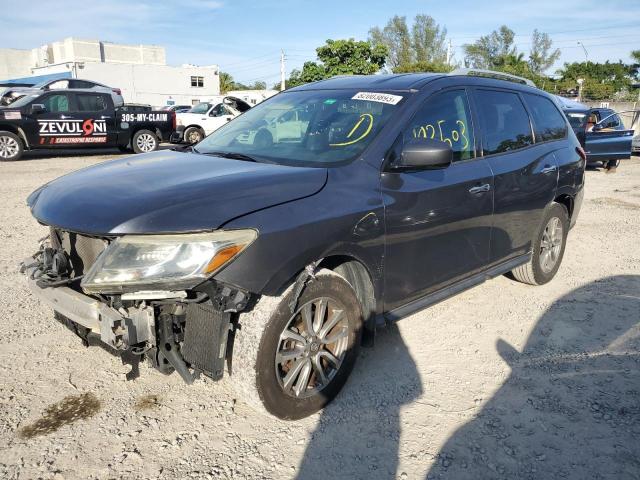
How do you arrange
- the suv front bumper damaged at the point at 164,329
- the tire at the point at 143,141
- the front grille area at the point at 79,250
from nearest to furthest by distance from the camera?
the suv front bumper damaged at the point at 164,329
the front grille area at the point at 79,250
the tire at the point at 143,141

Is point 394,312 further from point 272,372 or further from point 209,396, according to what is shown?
point 209,396

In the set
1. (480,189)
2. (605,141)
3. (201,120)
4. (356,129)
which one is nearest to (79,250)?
(356,129)

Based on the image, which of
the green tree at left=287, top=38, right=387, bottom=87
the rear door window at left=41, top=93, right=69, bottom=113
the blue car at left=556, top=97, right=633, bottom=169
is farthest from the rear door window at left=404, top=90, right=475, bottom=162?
the green tree at left=287, top=38, right=387, bottom=87

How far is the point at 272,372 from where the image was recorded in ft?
8.64

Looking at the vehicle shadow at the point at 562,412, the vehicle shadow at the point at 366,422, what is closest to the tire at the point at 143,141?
the vehicle shadow at the point at 366,422

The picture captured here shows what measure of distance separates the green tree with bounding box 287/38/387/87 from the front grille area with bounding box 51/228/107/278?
41.5m

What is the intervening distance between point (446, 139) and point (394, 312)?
4.10 feet

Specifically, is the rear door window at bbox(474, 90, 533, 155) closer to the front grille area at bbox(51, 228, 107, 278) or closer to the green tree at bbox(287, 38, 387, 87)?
the front grille area at bbox(51, 228, 107, 278)

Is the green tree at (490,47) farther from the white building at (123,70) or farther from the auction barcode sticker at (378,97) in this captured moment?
the auction barcode sticker at (378,97)

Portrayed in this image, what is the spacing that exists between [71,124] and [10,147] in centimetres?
160

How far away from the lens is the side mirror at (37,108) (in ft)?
44.1

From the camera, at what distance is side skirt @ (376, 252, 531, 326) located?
326 centimetres

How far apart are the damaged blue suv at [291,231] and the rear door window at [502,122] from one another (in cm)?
2

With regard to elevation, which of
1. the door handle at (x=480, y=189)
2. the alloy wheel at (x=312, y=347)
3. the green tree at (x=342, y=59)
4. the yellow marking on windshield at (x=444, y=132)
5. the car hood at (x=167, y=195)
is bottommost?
the alloy wheel at (x=312, y=347)
